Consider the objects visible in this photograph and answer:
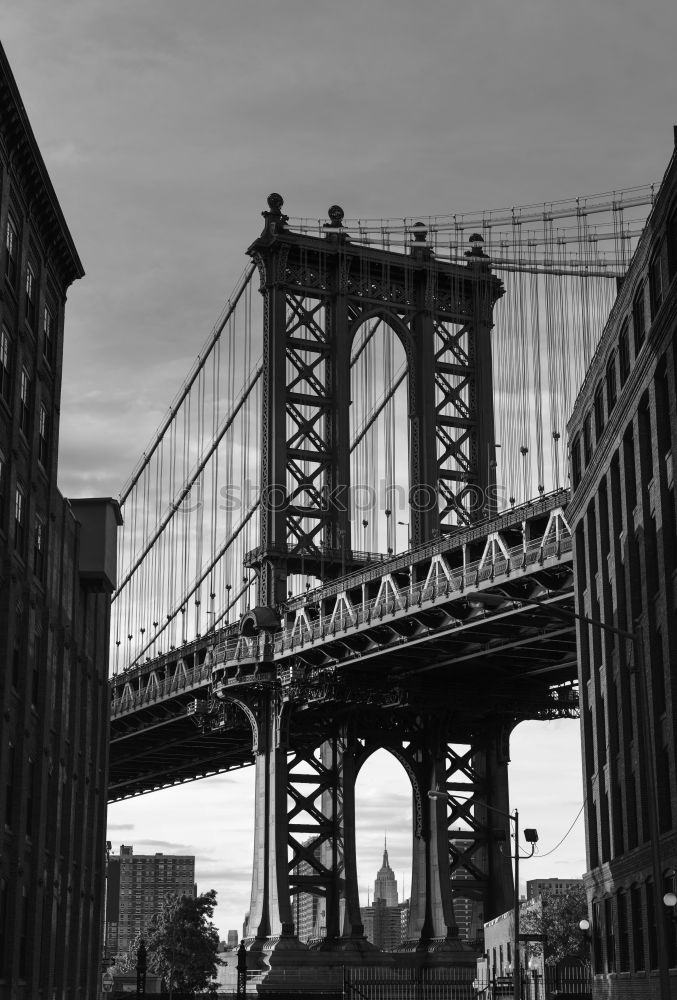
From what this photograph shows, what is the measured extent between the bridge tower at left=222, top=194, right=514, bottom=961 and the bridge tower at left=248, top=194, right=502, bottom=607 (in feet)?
0.34

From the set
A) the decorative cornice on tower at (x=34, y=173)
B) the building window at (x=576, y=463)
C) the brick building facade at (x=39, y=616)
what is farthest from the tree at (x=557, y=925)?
the decorative cornice on tower at (x=34, y=173)

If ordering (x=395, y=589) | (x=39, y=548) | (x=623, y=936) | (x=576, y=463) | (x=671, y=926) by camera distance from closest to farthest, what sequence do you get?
(x=671, y=926) < (x=623, y=936) < (x=39, y=548) < (x=576, y=463) < (x=395, y=589)

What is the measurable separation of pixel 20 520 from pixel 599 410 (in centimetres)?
1918

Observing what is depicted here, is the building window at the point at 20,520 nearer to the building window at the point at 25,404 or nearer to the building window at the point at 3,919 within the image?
the building window at the point at 25,404

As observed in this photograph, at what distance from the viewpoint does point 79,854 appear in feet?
197

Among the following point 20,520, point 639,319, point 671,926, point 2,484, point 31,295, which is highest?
point 31,295

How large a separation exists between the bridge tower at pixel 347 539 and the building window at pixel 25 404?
3603 centimetres

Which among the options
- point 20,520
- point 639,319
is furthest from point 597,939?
point 20,520

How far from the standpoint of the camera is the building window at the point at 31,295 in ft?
165

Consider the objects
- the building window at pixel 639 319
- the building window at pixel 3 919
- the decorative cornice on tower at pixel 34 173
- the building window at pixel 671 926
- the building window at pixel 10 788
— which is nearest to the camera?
the building window at pixel 671 926

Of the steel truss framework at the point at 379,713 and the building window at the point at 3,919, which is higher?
the steel truss framework at the point at 379,713

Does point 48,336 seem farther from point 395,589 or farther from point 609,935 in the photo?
point 609,935

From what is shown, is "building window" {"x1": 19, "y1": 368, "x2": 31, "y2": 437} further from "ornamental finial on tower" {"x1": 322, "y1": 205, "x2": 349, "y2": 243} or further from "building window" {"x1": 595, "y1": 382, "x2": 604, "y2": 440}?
"ornamental finial on tower" {"x1": 322, "y1": 205, "x2": 349, "y2": 243}

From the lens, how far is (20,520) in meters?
47.7
